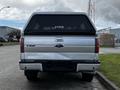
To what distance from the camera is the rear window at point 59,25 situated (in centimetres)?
1105

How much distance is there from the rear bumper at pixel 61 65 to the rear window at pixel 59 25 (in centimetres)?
82

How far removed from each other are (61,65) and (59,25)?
1407 millimetres

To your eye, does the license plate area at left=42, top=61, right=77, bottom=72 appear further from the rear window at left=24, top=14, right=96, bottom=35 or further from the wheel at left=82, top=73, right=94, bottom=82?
the wheel at left=82, top=73, right=94, bottom=82

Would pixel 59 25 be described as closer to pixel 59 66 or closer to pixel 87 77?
pixel 59 66

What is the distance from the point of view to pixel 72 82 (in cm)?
1298

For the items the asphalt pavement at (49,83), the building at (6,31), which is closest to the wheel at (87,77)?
the asphalt pavement at (49,83)

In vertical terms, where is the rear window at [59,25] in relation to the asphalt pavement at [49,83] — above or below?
above

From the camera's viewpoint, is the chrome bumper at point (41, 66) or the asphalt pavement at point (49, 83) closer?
the chrome bumper at point (41, 66)

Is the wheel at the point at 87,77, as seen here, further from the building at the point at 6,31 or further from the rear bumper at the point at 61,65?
the building at the point at 6,31

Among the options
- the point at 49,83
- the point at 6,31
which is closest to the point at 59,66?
the point at 49,83

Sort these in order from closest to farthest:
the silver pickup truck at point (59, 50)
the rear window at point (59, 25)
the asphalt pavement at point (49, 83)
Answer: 1. the silver pickup truck at point (59, 50)
2. the rear window at point (59, 25)
3. the asphalt pavement at point (49, 83)

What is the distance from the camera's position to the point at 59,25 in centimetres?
1174

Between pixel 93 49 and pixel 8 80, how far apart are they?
377 cm

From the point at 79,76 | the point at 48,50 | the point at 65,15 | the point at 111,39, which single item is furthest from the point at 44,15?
the point at 111,39
